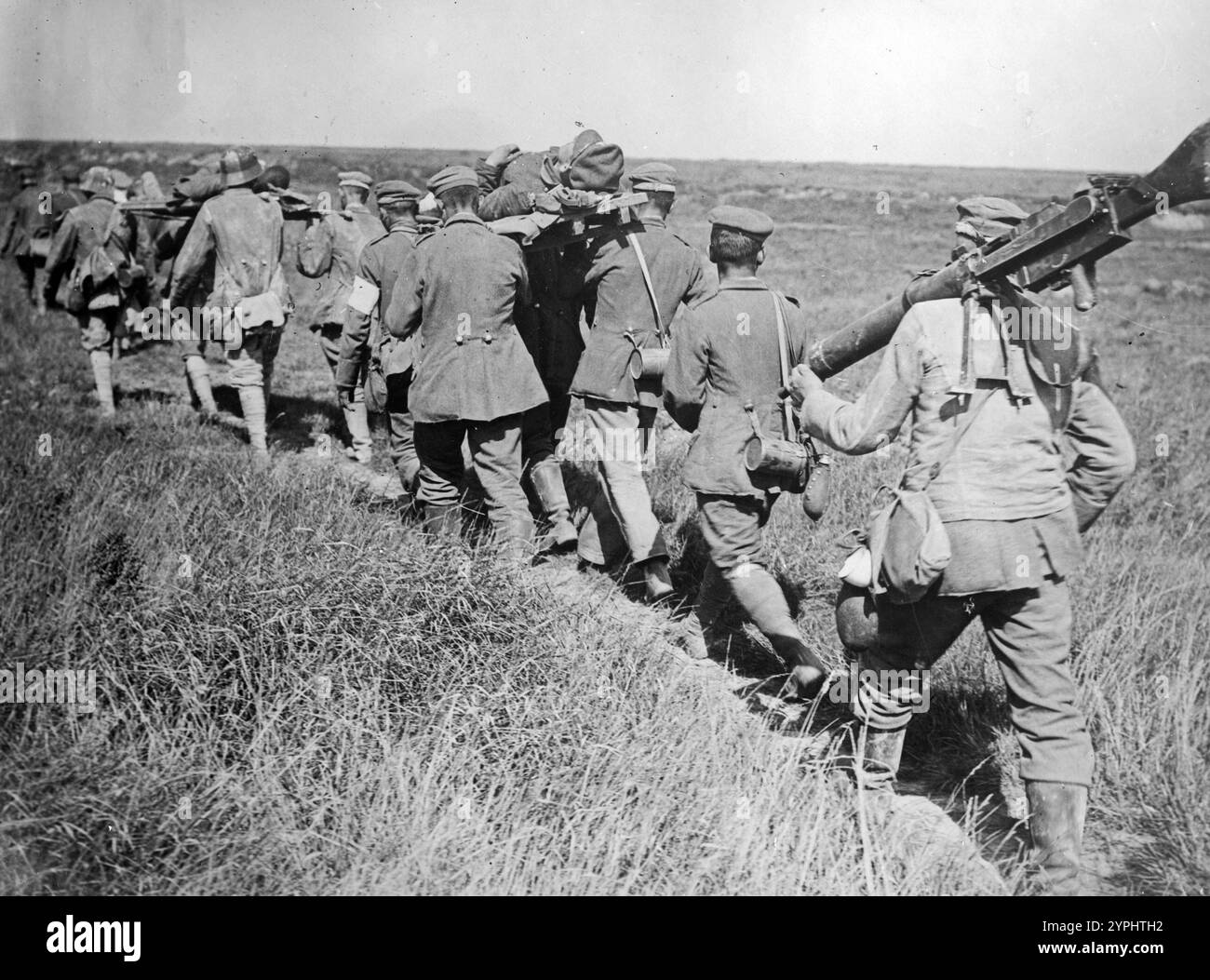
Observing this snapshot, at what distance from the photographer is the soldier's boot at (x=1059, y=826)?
326 cm

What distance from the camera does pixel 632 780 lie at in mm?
3393

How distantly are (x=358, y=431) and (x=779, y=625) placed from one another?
4.61m

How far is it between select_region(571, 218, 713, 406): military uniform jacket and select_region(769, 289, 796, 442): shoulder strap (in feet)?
3.29

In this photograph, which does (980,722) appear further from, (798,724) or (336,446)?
(336,446)

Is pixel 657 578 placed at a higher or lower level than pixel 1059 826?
higher

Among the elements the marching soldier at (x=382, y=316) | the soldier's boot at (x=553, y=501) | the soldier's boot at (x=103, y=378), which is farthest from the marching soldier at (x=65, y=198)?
the soldier's boot at (x=553, y=501)

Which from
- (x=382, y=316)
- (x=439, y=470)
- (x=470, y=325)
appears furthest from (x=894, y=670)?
(x=382, y=316)

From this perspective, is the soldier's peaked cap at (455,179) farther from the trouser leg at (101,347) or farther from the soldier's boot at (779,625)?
the trouser leg at (101,347)

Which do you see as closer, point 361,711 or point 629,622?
point 361,711

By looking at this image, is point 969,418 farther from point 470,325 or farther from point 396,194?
point 396,194

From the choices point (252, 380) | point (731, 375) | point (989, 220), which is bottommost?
point (252, 380)

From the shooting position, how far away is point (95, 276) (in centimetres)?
910
